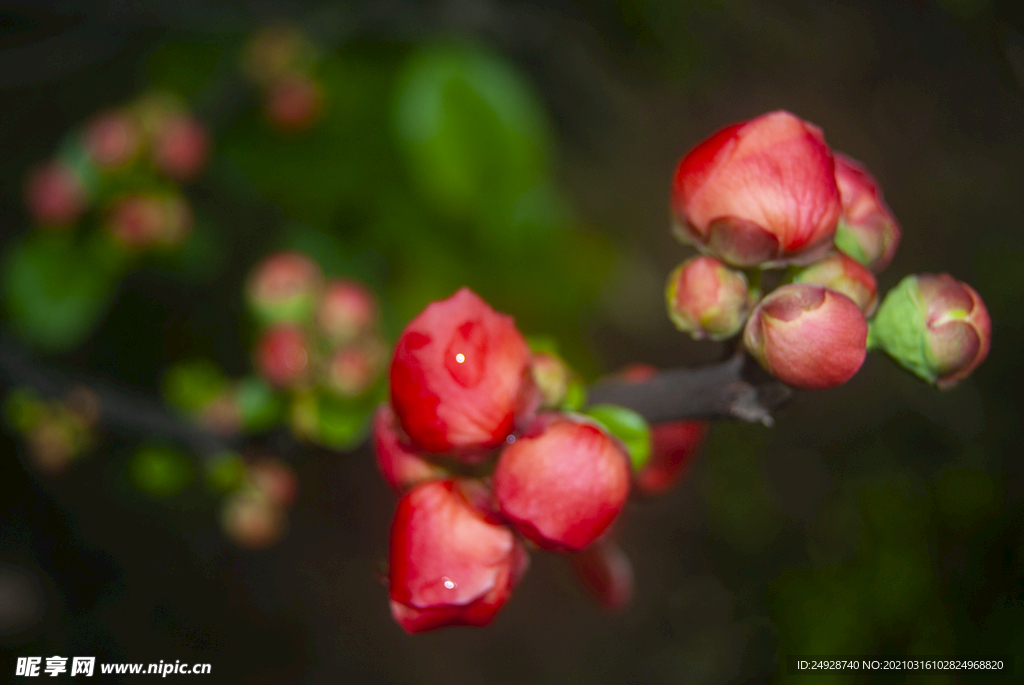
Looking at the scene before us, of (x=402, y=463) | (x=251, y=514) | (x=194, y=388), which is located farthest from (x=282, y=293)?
(x=402, y=463)

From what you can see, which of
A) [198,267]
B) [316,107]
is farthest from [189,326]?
[316,107]

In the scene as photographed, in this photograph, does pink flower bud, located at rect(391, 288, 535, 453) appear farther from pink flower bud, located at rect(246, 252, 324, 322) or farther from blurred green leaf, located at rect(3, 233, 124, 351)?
blurred green leaf, located at rect(3, 233, 124, 351)

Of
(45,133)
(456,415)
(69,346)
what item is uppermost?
(456,415)

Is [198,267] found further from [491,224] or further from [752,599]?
[752,599]

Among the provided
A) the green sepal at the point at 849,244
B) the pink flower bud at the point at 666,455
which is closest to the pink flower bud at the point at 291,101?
the pink flower bud at the point at 666,455

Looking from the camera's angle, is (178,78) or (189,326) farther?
(189,326)

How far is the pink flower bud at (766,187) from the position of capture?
1.33ft

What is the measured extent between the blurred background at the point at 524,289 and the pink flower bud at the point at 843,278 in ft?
2.86

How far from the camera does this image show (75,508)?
163cm

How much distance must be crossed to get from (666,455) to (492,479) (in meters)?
0.27

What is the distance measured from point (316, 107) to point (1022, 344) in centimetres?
180

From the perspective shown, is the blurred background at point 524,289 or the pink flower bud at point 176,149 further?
the blurred background at point 524,289

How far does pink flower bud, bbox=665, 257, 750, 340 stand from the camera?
0.45m

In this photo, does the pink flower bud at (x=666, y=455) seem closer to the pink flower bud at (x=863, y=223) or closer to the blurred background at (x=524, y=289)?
the pink flower bud at (x=863, y=223)
